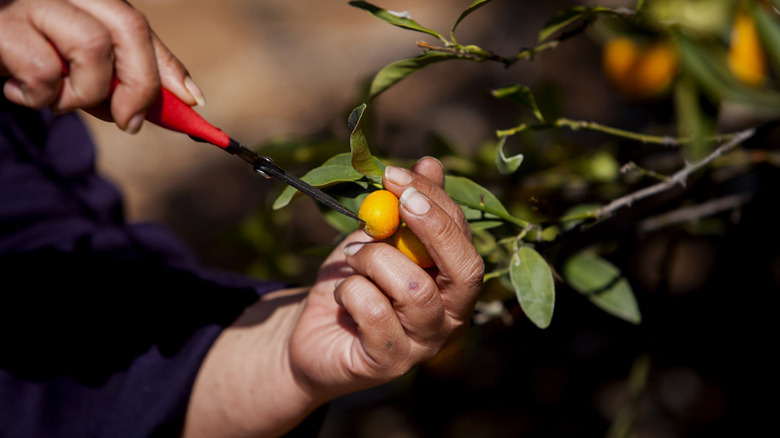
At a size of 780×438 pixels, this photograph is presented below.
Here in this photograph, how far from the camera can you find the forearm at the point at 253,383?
792 mm

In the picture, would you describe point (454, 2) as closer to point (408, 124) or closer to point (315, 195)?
point (408, 124)

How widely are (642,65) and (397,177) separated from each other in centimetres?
63

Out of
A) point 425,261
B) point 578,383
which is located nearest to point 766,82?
point 425,261

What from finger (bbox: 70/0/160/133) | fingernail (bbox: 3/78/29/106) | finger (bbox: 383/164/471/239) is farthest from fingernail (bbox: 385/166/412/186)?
fingernail (bbox: 3/78/29/106)

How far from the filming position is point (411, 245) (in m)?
0.60

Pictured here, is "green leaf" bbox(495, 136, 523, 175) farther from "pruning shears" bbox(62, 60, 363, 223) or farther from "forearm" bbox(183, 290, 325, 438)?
"forearm" bbox(183, 290, 325, 438)

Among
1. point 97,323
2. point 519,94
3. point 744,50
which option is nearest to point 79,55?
point 519,94

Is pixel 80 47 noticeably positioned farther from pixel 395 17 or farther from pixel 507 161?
pixel 507 161

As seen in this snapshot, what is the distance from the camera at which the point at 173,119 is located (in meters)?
0.55

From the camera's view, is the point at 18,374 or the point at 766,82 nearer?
the point at 766,82

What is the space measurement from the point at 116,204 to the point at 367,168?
904 millimetres

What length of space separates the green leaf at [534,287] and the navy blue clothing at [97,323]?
482 mm

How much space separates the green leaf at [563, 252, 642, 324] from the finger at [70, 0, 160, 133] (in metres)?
0.57

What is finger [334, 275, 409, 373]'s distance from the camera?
0.60 metres
